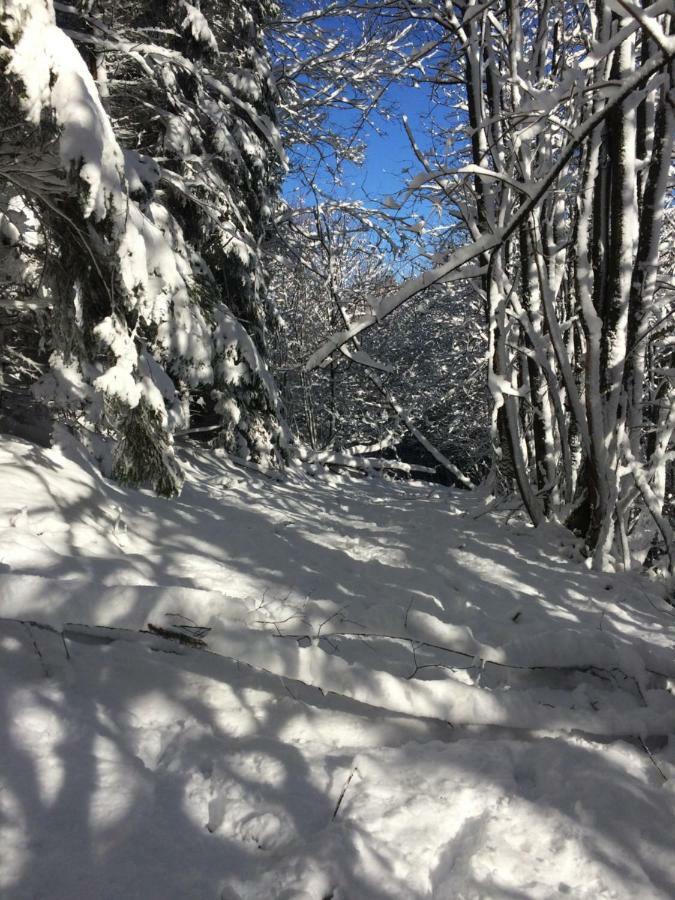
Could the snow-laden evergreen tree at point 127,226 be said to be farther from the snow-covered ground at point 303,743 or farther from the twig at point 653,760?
the twig at point 653,760

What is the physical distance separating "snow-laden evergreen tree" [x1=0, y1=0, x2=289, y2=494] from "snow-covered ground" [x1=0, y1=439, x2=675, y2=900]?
104 cm

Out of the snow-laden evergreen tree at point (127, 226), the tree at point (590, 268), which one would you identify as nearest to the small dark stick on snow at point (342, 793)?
the tree at point (590, 268)

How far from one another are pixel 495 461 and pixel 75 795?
18.1ft

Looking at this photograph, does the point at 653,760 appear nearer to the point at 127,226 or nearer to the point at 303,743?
the point at 303,743

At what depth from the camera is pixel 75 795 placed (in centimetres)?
119

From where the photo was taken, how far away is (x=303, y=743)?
59.4 inches

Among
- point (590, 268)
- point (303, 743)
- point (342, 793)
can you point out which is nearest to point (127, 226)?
point (303, 743)

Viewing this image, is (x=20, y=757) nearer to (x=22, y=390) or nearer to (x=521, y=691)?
(x=521, y=691)

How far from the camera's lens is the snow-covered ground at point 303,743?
110 centimetres

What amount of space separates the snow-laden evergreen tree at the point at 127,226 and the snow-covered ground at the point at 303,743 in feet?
3.42

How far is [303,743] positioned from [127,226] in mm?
2771

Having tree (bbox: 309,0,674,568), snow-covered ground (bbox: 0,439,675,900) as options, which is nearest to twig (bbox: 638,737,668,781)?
snow-covered ground (bbox: 0,439,675,900)

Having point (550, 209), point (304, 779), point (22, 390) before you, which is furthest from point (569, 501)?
point (22, 390)

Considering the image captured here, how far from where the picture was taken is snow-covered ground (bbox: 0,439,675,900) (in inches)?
43.1
